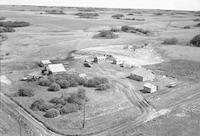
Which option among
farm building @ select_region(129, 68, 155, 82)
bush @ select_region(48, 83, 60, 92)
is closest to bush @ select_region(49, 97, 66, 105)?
bush @ select_region(48, 83, 60, 92)

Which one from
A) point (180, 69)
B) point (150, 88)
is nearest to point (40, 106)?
point (150, 88)

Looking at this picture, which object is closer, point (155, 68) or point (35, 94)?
point (35, 94)

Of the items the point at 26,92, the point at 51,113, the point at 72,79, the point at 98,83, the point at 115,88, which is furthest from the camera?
the point at 72,79

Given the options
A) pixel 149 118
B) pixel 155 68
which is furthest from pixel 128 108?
pixel 155 68

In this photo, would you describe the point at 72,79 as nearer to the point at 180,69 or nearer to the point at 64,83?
the point at 64,83

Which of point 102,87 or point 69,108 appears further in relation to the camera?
point 102,87

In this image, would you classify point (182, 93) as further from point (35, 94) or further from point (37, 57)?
point (37, 57)

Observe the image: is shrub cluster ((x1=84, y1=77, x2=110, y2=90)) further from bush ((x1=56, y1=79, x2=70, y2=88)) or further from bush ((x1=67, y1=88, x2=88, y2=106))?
bush ((x1=67, y1=88, x2=88, y2=106))
